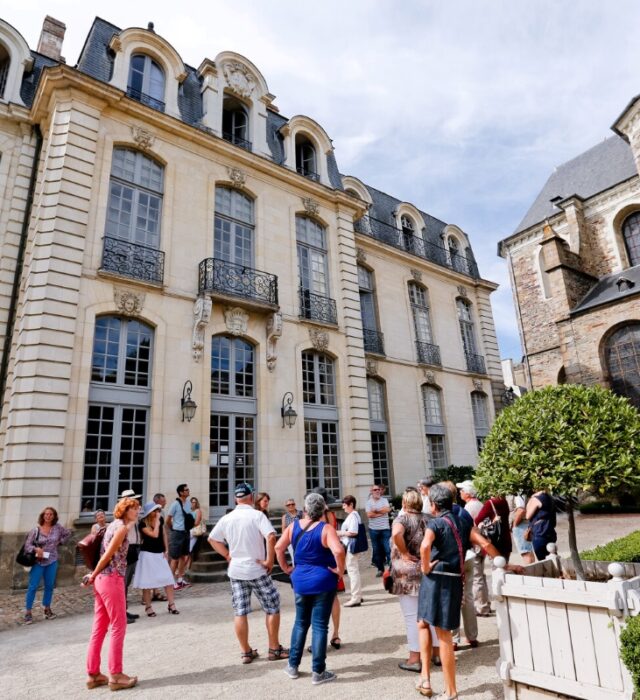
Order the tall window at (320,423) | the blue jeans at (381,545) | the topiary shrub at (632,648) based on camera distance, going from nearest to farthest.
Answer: the topiary shrub at (632,648)
the blue jeans at (381,545)
the tall window at (320,423)

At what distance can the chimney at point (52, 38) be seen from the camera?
14023mm

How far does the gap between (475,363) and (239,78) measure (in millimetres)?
13997

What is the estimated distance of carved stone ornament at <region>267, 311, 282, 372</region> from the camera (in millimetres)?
11727

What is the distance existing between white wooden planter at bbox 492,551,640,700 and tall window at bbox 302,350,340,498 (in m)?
8.58

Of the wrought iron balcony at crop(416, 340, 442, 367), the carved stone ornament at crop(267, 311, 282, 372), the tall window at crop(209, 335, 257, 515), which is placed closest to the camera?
the tall window at crop(209, 335, 257, 515)

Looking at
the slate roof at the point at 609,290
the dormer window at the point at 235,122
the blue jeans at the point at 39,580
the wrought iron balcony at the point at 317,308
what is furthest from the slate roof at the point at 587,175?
the blue jeans at the point at 39,580

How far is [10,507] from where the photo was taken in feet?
25.5

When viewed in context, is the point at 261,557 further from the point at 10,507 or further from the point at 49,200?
the point at 49,200

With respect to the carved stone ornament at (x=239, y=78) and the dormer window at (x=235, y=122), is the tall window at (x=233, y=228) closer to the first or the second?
the dormer window at (x=235, y=122)

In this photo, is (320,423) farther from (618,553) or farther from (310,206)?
(618,553)

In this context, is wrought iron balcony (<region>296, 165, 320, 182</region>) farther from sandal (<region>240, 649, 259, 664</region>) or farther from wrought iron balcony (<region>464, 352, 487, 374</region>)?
sandal (<region>240, 649, 259, 664</region>)

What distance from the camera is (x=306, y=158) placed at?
50.4ft

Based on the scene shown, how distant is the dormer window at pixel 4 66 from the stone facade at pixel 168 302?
0.52 metres

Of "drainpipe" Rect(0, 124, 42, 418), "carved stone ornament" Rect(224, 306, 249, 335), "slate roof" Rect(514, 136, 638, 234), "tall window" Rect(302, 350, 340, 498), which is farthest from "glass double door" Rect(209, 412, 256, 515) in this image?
"slate roof" Rect(514, 136, 638, 234)
